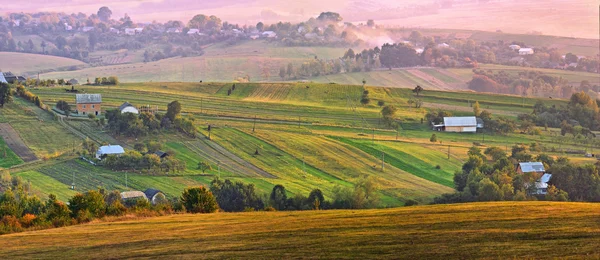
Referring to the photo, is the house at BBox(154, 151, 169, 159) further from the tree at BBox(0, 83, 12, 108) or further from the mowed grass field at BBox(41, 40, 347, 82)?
the mowed grass field at BBox(41, 40, 347, 82)

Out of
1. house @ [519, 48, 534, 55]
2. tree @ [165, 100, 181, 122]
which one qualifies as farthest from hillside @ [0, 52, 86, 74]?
house @ [519, 48, 534, 55]

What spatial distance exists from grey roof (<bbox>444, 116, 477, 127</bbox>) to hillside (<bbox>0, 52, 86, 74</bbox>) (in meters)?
101

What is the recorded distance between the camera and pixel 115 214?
104 feet

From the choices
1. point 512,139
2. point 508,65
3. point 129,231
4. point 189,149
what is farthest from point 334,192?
point 508,65

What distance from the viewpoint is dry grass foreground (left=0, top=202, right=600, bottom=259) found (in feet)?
65.8

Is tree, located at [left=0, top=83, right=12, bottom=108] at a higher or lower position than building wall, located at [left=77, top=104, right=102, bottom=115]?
higher

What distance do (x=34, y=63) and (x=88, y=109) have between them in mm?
100667

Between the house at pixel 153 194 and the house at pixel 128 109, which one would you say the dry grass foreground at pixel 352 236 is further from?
the house at pixel 128 109

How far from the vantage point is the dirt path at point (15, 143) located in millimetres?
56531

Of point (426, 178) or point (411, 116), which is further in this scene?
point (411, 116)

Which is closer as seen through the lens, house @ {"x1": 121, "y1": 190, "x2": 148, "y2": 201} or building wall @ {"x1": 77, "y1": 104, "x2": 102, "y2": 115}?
house @ {"x1": 121, "y1": 190, "x2": 148, "y2": 201}

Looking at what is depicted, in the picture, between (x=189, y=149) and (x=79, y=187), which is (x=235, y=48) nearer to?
(x=189, y=149)

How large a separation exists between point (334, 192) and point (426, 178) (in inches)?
Result: 406

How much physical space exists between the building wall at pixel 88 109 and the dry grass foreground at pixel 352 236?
45769 millimetres
